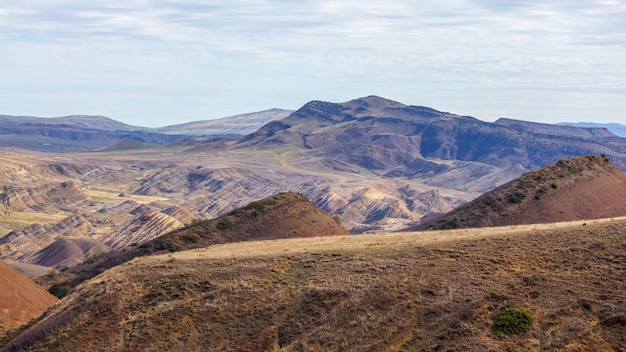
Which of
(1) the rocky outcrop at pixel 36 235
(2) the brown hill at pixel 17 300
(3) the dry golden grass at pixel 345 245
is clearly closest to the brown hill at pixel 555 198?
(3) the dry golden grass at pixel 345 245

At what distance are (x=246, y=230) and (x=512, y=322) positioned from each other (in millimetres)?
46410

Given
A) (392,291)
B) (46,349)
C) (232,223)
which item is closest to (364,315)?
(392,291)

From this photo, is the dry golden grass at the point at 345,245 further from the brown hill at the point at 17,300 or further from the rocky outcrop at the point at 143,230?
the rocky outcrop at the point at 143,230

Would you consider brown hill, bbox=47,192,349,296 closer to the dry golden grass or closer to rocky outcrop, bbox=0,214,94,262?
the dry golden grass

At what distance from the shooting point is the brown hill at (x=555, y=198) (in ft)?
264

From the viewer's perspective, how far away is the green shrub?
33031mm

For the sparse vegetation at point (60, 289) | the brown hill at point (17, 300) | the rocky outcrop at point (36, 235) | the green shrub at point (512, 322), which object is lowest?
the rocky outcrop at point (36, 235)

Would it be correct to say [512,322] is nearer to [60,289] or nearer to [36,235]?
[60,289]

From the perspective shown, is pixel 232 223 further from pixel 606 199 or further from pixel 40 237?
pixel 40 237

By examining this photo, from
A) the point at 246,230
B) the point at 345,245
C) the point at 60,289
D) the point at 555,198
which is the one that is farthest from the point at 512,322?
the point at 555,198

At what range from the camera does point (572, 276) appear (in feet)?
122

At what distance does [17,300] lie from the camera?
50.1 metres

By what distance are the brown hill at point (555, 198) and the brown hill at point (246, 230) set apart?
1659 cm

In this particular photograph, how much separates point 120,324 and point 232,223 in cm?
4051
